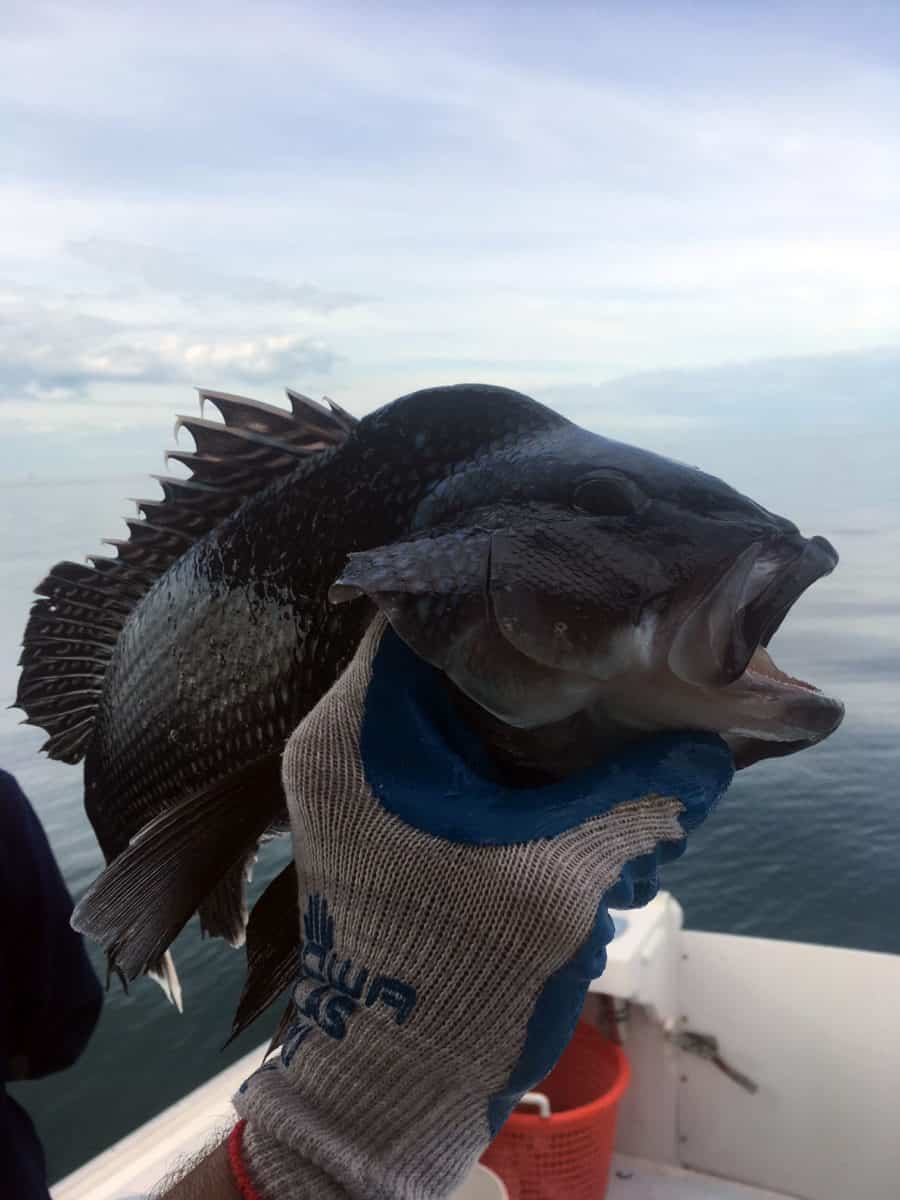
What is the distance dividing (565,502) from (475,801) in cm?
40

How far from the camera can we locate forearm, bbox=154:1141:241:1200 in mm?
1216

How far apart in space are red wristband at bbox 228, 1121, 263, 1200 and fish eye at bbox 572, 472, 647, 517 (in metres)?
0.91

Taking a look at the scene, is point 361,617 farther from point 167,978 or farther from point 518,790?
point 167,978

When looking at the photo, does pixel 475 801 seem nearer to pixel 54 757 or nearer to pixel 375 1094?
pixel 375 1094

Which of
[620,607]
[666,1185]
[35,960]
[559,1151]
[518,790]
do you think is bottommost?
[666,1185]

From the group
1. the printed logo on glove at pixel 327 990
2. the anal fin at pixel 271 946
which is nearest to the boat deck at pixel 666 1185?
the anal fin at pixel 271 946

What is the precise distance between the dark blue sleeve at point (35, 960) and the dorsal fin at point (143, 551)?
17cm

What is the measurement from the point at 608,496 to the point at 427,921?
0.58m

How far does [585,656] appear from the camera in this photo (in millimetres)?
1176

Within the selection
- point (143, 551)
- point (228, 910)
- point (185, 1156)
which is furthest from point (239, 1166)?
point (185, 1156)

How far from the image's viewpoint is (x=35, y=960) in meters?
1.87

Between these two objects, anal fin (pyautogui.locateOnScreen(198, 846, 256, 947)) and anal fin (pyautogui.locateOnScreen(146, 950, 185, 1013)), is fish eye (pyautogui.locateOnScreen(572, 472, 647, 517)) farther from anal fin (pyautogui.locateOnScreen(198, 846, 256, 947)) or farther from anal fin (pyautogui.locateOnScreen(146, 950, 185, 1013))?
anal fin (pyautogui.locateOnScreen(146, 950, 185, 1013))

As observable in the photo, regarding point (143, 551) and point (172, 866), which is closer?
point (172, 866)

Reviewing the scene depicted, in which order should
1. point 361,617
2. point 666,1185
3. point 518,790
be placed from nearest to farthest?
1. point 518,790
2. point 361,617
3. point 666,1185
